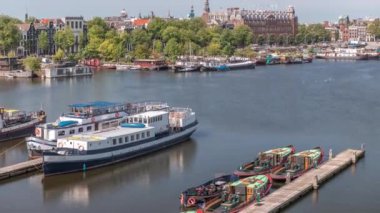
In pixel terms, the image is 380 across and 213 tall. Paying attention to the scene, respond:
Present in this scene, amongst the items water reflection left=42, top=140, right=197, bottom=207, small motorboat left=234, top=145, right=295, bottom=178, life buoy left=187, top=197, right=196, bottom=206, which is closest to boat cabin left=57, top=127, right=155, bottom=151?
water reflection left=42, top=140, right=197, bottom=207

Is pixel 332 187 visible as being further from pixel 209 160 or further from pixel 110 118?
pixel 110 118

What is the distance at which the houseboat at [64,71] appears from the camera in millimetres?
60875

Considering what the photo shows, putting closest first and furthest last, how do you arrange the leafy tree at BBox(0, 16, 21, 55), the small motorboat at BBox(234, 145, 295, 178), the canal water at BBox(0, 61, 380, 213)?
1. the canal water at BBox(0, 61, 380, 213)
2. the small motorboat at BBox(234, 145, 295, 178)
3. the leafy tree at BBox(0, 16, 21, 55)

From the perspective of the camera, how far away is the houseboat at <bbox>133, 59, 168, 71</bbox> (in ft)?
241

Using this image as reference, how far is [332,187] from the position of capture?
2095 centimetres

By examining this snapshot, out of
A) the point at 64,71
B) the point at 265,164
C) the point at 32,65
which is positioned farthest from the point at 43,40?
the point at 265,164

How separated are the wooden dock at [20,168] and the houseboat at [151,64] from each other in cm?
5025

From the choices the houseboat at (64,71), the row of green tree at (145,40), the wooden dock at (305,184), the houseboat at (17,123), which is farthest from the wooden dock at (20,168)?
the row of green tree at (145,40)

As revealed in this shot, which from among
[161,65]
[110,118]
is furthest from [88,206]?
[161,65]

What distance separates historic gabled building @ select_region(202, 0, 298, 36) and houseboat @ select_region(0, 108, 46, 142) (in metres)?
81.9

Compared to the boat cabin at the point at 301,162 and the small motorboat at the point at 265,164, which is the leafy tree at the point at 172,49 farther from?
the boat cabin at the point at 301,162

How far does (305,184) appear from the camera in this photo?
20.5 meters

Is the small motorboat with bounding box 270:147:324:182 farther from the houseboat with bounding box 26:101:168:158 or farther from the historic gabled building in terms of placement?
the historic gabled building

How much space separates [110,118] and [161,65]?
4700 centimetres
